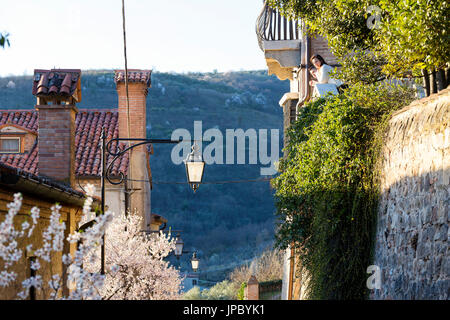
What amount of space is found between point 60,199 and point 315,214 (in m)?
4.36

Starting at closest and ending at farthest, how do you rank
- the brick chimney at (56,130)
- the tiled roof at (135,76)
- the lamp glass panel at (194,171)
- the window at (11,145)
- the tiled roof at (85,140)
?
the lamp glass panel at (194,171), the brick chimney at (56,130), the tiled roof at (85,140), the tiled roof at (135,76), the window at (11,145)

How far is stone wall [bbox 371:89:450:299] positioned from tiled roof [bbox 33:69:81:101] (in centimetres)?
622

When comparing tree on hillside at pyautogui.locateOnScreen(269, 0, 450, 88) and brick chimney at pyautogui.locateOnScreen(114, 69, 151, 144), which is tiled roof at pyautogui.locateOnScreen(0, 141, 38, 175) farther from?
tree on hillside at pyautogui.locateOnScreen(269, 0, 450, 88)

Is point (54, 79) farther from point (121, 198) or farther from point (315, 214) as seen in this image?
point (121, 198)

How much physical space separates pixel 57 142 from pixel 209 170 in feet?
190

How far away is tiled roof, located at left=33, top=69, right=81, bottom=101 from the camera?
42.1ft

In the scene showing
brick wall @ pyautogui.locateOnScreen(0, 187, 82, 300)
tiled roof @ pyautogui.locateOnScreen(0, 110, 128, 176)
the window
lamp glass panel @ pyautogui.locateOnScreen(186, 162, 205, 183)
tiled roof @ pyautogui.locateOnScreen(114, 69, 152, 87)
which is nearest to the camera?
brick wall @ pyautogui.locateOnScreen(0, 187, 82, 300)

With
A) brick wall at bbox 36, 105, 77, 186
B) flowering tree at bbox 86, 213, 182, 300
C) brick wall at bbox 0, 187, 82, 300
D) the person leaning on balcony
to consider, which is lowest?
flowering tree at bbox 86, 213, 182, 300

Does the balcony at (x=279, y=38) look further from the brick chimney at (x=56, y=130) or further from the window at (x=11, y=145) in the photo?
the window at (x=11, y=145)

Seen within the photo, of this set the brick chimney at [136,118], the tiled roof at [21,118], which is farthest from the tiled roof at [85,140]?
the brick chimney at [136,118]

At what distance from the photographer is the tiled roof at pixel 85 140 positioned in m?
23.8

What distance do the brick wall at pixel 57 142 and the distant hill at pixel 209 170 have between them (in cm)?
4381

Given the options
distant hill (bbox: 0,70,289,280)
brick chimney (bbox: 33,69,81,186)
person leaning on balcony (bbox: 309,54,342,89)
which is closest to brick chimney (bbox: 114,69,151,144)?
person leaning on balcony (bbox: 309,54,342,89)

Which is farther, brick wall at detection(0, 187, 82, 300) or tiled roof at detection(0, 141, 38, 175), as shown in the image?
tiled roof at detection(0, 141, 38, 175)
